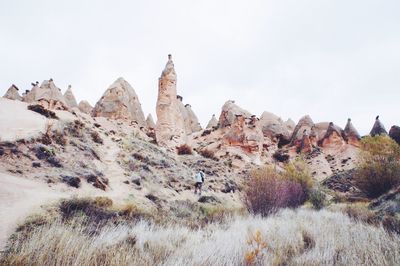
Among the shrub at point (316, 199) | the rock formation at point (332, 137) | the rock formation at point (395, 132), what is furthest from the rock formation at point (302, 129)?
the shrub at point (316, 199)

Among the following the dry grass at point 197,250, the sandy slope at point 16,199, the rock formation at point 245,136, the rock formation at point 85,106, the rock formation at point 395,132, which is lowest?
the sandy slope at point 16,199

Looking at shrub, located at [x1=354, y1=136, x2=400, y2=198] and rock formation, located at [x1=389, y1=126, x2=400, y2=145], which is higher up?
rock formation, located at [x1=389, y1=126, x2=400, y2=145]

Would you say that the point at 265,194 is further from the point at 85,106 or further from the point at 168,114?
the point at 85,106

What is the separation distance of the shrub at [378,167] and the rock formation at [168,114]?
1644 cm

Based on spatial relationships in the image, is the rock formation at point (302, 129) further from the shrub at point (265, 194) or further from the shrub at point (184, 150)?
the shrub at point (265, 194)

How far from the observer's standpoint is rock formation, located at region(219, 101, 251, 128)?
34.5m

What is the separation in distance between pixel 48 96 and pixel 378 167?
29.9 meters

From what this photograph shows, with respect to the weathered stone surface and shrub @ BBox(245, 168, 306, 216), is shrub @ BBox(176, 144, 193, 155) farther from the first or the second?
the weathered stone surface

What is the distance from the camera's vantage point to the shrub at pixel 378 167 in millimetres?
13039

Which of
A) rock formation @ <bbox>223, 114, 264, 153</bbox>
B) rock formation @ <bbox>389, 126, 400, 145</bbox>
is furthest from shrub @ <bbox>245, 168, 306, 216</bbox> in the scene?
rock formation @ <bbox>389, 126, 400, 145</bbox>

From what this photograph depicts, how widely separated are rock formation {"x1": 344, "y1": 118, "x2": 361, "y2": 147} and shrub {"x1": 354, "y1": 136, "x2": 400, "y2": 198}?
17855 millimetres

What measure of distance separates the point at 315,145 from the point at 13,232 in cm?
3278

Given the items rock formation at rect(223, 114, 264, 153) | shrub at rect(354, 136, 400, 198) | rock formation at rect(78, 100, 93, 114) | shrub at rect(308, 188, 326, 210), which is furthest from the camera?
rock formation at rect(78, 100, 93, 114)

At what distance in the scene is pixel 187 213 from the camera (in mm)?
11500
